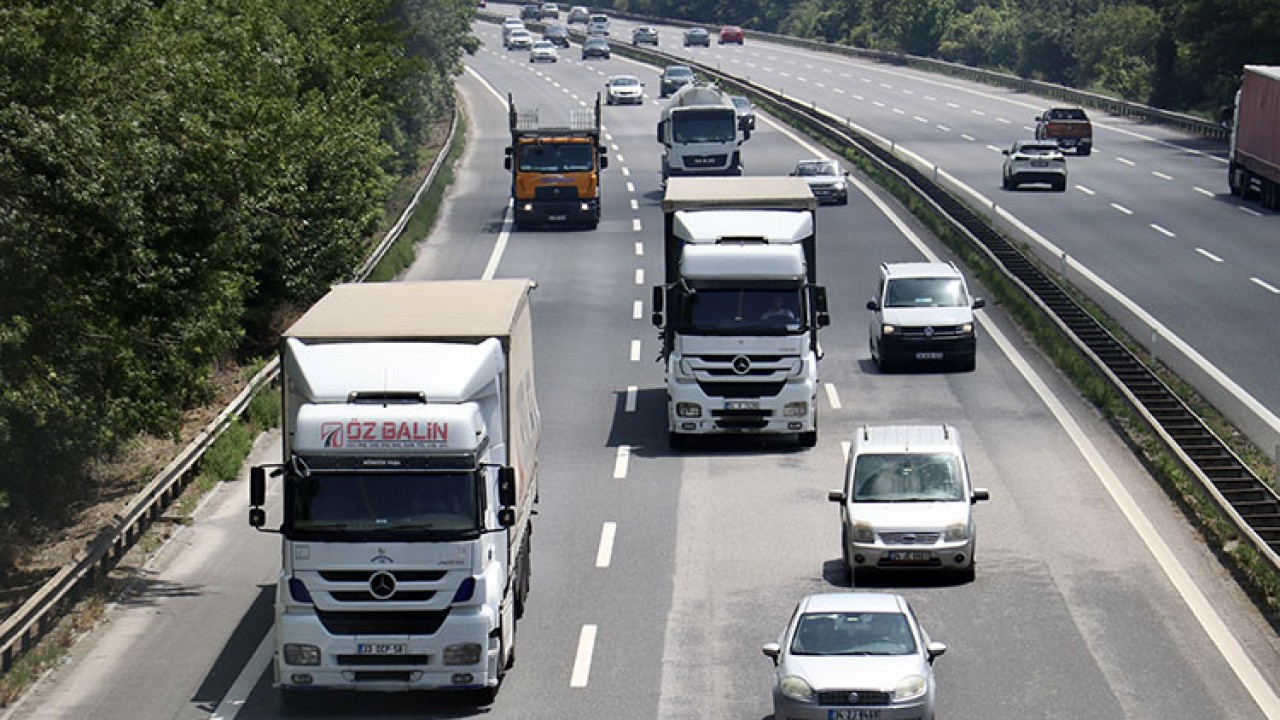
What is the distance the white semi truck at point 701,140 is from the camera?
6850cm

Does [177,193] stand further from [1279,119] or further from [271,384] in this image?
[1279,119]

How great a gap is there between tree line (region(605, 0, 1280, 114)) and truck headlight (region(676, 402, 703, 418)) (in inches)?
2493

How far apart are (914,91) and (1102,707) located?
91483 millimetres

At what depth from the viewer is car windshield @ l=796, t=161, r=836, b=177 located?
217 ft

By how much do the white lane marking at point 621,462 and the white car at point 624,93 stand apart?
69722mm

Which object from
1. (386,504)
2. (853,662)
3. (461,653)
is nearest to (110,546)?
(386,504)

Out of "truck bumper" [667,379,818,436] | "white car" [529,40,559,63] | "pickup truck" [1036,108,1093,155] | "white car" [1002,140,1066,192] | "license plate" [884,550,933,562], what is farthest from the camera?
"white car" [529,40,559,63]

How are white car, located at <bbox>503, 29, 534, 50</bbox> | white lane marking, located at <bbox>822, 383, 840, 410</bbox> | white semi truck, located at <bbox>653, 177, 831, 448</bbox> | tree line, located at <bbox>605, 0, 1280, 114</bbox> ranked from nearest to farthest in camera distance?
white semi truck, located at <bbox>653, 177, 831, 448</bbox> < white lane marking, located at <bbox>822, 383, 840, 410</bbox> < tree line, located at <bbox>605, 0, 1280, 114</bbox> < white car, located at <bbox>503, 29, 534, 50</bbox>

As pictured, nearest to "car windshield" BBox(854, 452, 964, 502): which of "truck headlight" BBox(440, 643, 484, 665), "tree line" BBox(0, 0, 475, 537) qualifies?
"truck headlight" BBox(440, 643, 484, 665)

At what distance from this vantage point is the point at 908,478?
1042 inches

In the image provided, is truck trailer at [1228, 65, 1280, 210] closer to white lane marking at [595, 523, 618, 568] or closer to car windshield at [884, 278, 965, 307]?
car windshield at [884, 278, 965, 307]

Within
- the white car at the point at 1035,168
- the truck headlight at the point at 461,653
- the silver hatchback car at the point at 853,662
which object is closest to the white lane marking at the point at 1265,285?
the white car at the point at 1035,168

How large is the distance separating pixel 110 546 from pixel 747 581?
8.25 m

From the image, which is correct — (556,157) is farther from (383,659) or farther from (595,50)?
(595,50)
